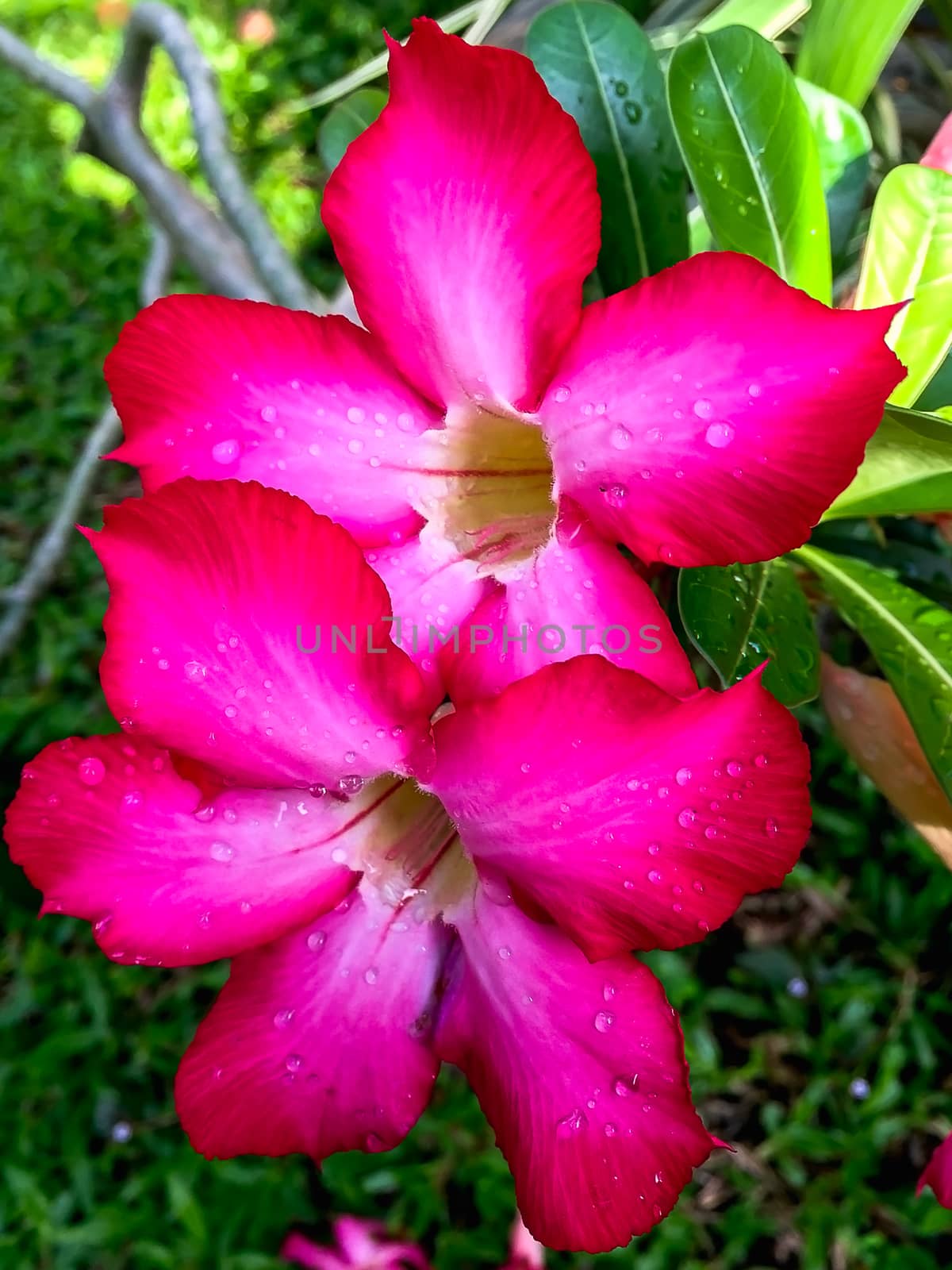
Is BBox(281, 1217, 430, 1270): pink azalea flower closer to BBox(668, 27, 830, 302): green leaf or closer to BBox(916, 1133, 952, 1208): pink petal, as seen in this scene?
BBox(916, 1133, 952, 1208): pink petal

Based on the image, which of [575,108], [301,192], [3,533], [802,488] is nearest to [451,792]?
[802,488]

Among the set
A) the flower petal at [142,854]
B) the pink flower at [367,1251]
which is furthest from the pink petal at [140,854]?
the pink flower at [367,1251]

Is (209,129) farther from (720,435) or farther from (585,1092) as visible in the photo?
(585,1092)

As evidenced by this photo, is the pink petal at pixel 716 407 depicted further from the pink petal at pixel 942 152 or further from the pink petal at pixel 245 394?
the pink petal at pixel 942 152

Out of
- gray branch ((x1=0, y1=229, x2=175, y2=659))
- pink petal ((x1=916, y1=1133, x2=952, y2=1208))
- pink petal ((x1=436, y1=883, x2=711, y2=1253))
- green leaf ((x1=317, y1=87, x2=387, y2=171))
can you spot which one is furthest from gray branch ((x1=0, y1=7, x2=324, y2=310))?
pink petal ((x1=916, y1=1133, x2=952, y2=1208))

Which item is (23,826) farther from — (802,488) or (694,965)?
(694,965)

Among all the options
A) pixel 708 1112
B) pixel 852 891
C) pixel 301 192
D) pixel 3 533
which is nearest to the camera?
pixel 708 1112
